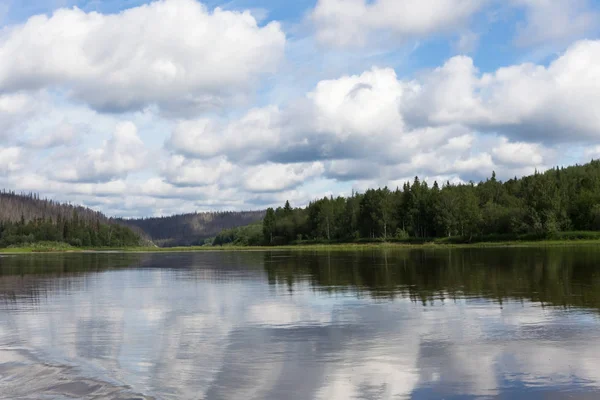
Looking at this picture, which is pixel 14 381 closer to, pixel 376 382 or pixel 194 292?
pixel 376 382

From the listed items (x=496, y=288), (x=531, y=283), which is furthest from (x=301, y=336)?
(x=531, y=283)

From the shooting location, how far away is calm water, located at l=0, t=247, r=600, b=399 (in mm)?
16688

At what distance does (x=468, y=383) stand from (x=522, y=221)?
544ft

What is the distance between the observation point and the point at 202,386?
17.0 m

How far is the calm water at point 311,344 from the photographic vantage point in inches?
657

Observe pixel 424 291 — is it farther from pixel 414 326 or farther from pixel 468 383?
pixel 468 383

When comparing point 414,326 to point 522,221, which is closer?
point 414,326

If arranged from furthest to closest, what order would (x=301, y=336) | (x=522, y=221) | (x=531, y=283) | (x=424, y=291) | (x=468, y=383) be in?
1. (x=522, y=221)
2. (x=531, y=283)
3. (x=424, y=291)
4. (x=301, y=336)
5. (x=468, y=383)

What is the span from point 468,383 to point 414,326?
959cm

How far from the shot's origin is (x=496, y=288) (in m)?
40.9

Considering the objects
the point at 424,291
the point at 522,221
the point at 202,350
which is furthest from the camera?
the point at 522,221

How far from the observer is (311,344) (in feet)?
74.8

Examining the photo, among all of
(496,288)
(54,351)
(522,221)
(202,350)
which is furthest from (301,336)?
(522,221)

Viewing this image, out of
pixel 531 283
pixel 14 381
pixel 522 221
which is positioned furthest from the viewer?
pixel 522 221
